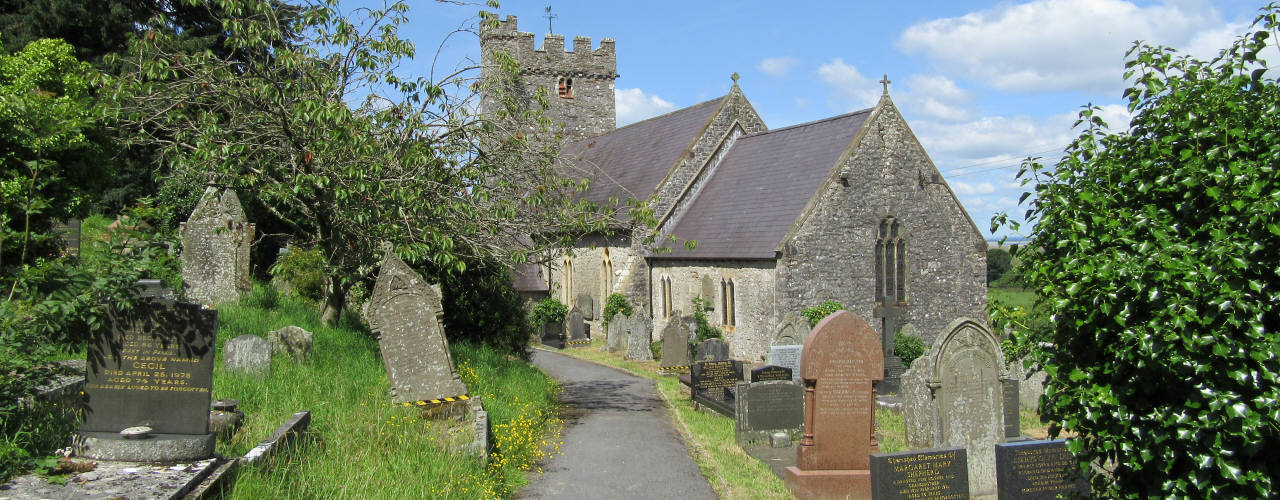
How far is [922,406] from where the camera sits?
10.2 metres

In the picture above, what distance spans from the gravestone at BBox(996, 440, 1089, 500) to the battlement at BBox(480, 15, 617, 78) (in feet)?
103

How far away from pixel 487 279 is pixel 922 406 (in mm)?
8996

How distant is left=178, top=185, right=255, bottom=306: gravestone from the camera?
1384cm

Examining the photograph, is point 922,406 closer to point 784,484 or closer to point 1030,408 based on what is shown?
point 784,484

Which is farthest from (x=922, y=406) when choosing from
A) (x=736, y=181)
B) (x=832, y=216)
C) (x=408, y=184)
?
(x=736, y=181)

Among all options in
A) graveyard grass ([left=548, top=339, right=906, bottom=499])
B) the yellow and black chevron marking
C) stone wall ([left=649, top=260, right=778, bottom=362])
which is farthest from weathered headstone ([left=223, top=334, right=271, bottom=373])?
stone wall ([left=649, top=260, right=778, bottom=362])

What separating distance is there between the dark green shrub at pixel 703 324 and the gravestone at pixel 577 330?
4782 mm

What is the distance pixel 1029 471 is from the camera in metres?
7.61

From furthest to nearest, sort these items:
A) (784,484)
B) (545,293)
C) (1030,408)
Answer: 1. (545,293)
2. (1030,408)
3. (784,484)

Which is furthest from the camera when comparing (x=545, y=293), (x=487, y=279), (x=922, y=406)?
(x=545, y=293)

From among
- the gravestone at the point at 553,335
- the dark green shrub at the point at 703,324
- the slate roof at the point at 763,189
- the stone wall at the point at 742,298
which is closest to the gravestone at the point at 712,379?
the stone wall at the point at 742,298

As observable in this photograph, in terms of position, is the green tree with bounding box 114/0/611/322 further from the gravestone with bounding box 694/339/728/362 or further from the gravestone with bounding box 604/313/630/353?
the gravestone with bounding box 604/313/630/353

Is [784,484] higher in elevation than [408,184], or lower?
lower

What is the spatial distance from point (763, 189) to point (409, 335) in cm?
1511
